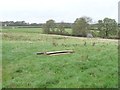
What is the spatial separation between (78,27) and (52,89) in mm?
46260

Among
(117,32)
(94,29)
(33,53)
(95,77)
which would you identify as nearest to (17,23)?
(94,29)

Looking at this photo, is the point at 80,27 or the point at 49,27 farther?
the point at 49,27

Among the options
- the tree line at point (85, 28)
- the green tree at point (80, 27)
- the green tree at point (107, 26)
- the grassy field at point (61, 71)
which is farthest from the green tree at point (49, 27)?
the grassy field at point (61, 71)

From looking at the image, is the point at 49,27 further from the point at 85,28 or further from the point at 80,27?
the point at 85,28

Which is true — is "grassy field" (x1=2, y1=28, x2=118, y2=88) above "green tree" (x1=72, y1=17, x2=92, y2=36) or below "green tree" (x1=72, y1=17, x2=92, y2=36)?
below

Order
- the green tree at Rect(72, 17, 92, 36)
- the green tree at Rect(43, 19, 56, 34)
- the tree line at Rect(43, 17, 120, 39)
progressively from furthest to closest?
the green tree at Rect(43, 19, 56, 34) → the tree line at Rect(43, 17, 120, 39) → the green tree at Rect(72, 17, 92, 36)

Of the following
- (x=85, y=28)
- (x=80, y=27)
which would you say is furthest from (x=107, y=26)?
(x=80, y=27)

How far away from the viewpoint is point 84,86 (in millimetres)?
12047

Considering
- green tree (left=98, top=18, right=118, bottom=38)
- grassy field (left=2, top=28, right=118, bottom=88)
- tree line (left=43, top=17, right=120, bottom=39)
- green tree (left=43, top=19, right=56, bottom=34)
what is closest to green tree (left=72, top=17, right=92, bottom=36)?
tree line (left=43, top=17, right=120, bottom=39)

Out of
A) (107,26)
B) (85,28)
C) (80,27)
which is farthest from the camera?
(107,26)

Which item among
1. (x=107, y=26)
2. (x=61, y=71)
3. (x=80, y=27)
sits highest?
(x=107, y=26)

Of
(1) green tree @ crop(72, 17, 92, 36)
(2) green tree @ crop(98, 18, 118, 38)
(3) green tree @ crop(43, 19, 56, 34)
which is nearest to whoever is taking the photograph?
(1) green tree @ crop(72, 17, 92, 36)

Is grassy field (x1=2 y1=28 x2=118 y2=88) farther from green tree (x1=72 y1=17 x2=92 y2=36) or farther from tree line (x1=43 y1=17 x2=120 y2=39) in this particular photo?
tree line (x1=43 y1=17 x2=120 y2=39)

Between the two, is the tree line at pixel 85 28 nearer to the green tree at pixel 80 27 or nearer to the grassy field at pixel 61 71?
the green tree at pixel 80 27
